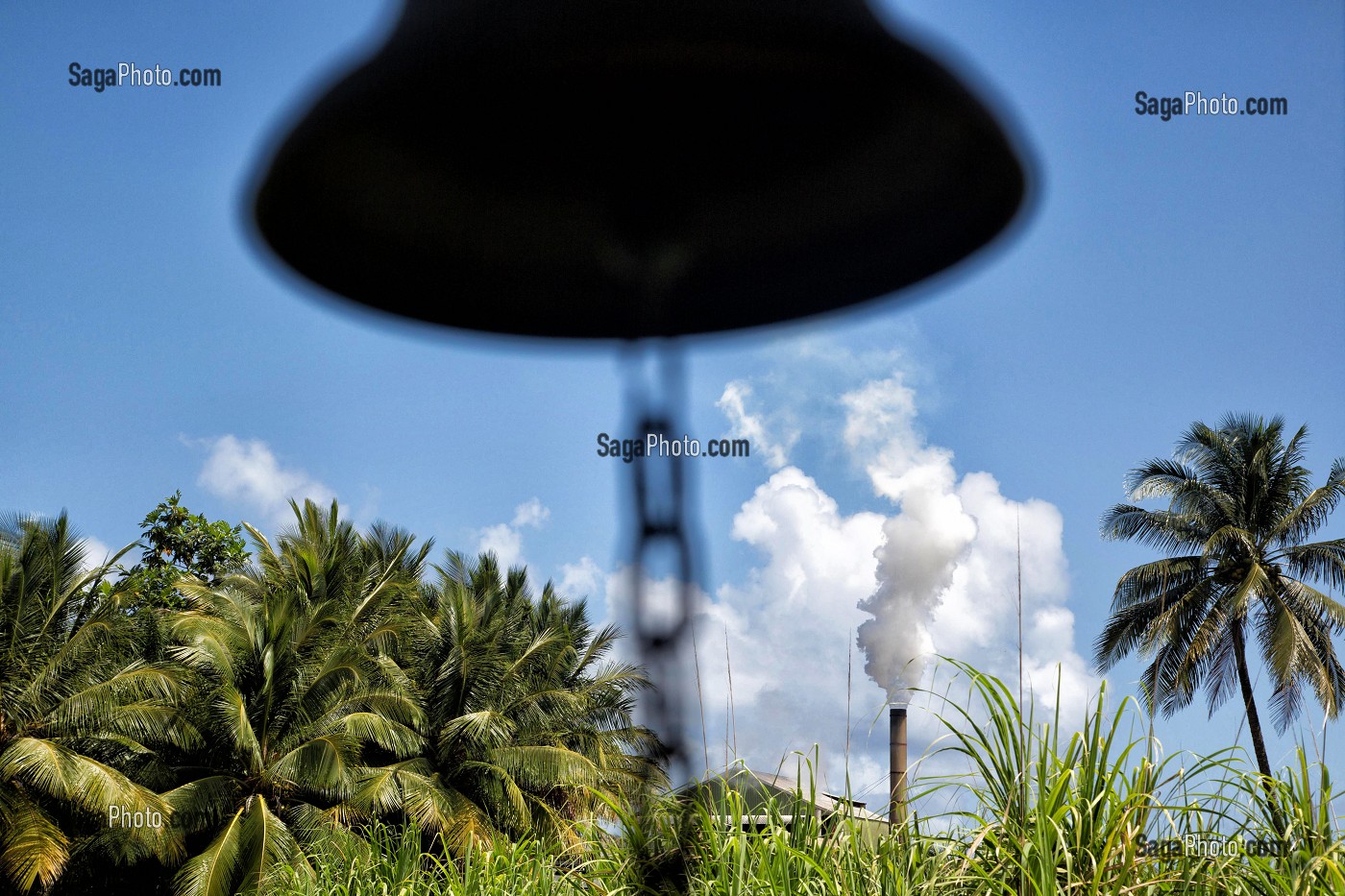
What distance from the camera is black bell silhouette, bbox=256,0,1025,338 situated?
4.26 ft

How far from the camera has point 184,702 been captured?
1809 centimetres

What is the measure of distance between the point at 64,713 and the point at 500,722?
7.22 meters

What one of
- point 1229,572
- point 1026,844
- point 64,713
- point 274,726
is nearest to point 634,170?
point 1026,844

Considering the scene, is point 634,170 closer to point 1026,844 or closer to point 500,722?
point 1026,844

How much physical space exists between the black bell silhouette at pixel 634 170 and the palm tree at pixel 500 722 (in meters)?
15.8

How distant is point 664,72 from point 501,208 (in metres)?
0.62

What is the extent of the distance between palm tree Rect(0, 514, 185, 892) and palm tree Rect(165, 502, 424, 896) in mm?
748

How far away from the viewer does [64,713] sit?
55.7 feet

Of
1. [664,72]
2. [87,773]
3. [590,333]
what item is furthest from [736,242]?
[87,773]

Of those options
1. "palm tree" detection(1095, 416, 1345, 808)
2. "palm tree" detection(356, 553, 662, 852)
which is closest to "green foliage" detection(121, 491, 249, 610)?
"palm tree" detection(356, 553, 662, 852)

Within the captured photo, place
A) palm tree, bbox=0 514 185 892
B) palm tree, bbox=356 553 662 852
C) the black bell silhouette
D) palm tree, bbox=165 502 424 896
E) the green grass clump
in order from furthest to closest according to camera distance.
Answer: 1. palm tree, bbox=356 553 662 852
2. palm tree, bbox=165 502 424 896
3. palm tree, bbox=0 514 185 892
4. the green grass clump
5. the black bell silhouette

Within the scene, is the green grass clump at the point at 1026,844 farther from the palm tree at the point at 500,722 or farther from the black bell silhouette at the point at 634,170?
the palm tree at the point at 500,722

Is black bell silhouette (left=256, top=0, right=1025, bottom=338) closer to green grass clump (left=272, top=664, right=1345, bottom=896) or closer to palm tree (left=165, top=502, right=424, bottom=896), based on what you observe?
green grass clump (left=272, top=664, right=1345, bottom=896)

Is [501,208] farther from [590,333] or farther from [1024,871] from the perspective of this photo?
[1024,871]
